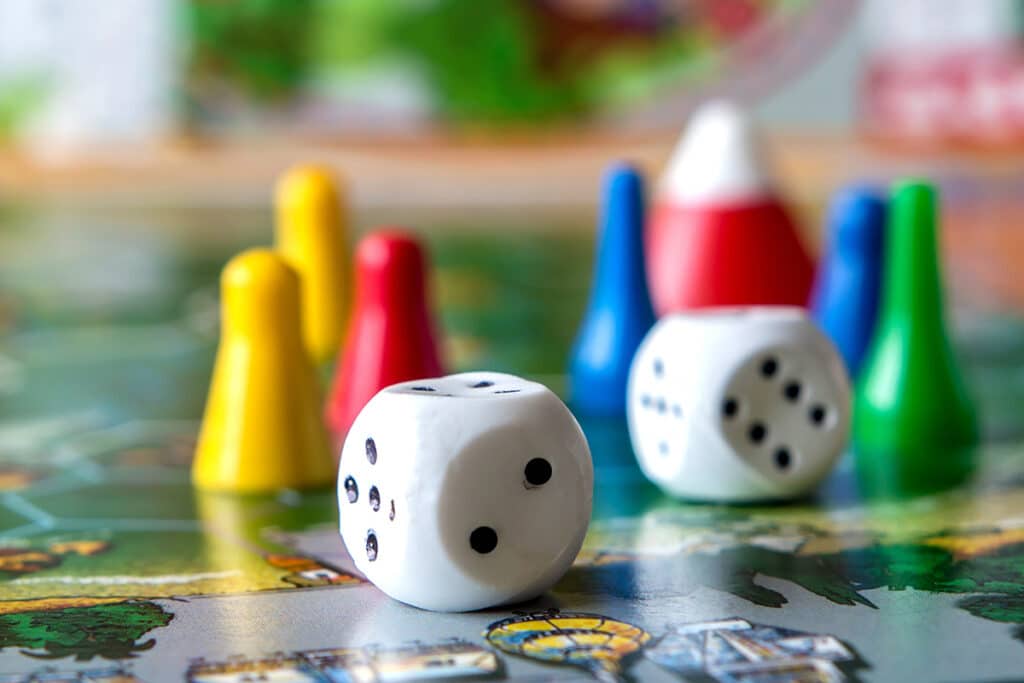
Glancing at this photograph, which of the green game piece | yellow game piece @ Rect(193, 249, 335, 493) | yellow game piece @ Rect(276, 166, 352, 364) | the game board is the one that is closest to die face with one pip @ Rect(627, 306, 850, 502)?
the game board

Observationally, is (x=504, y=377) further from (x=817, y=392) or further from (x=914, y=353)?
(x=914, y=353)

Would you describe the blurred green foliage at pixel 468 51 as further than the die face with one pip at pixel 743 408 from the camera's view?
Yes

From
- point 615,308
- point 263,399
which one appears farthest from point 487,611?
point 615,308

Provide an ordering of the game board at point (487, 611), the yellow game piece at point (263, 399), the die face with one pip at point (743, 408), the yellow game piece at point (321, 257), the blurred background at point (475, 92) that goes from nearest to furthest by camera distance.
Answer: the game board at point (487, 611) < the die face with one pip at point (743, 408) < the yellow game piece at point (263, 399) < the yellow game piece at point (321, 257) < the blurred background at point (475, 92)

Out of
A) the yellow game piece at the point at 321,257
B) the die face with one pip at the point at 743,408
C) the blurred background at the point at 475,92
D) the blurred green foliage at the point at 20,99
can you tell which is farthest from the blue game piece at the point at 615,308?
the blurred green foliage at the point at 20,99

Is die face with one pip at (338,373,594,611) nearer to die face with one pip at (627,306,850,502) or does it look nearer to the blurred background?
die face with one pip at (627,306,850,502)

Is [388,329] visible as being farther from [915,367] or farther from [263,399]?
[915,367]

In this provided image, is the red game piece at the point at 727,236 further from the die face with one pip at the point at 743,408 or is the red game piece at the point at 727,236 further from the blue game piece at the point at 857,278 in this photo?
the die face with one pip at the point at 743,408
